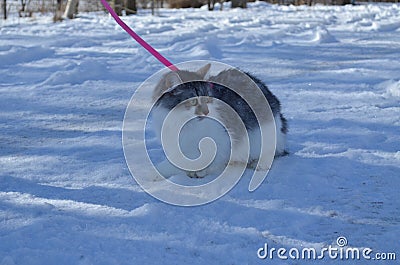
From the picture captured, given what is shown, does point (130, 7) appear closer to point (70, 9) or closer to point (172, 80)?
point (70, 9)

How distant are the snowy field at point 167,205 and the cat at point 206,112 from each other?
0.20 m

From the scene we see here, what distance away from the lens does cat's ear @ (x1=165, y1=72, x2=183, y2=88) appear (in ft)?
9.80

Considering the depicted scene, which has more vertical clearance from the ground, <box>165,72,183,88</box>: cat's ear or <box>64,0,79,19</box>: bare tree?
<box>64,0,79,19</box>: bare tree

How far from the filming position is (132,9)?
1483cm

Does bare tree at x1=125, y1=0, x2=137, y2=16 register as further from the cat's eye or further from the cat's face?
the cat's eye

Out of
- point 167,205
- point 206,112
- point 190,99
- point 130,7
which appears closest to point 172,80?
point 190,99

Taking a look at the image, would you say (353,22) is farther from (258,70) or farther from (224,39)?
(258,70)

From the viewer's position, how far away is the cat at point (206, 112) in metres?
2.79

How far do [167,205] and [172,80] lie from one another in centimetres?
86

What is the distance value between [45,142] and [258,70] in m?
3.20

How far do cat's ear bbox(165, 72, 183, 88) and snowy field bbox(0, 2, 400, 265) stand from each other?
572 mm

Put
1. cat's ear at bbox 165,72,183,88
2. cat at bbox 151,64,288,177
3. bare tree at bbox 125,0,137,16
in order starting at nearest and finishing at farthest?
1. cat at bbox 151,64,288,177
2. cat's ear at bbox 165,72,183,88
3. bare tree at bbox 125,0,137,16

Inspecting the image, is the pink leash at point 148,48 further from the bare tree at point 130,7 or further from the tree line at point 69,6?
the bare tree at point 130,7

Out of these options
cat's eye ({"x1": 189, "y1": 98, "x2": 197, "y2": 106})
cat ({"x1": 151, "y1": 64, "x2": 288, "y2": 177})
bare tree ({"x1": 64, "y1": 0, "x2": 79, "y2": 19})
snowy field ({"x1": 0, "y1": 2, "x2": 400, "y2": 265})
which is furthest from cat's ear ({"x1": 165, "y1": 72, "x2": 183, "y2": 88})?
bare tree ({"x1": 64, "y1": 0, "x2": 79, "y2": 19})
